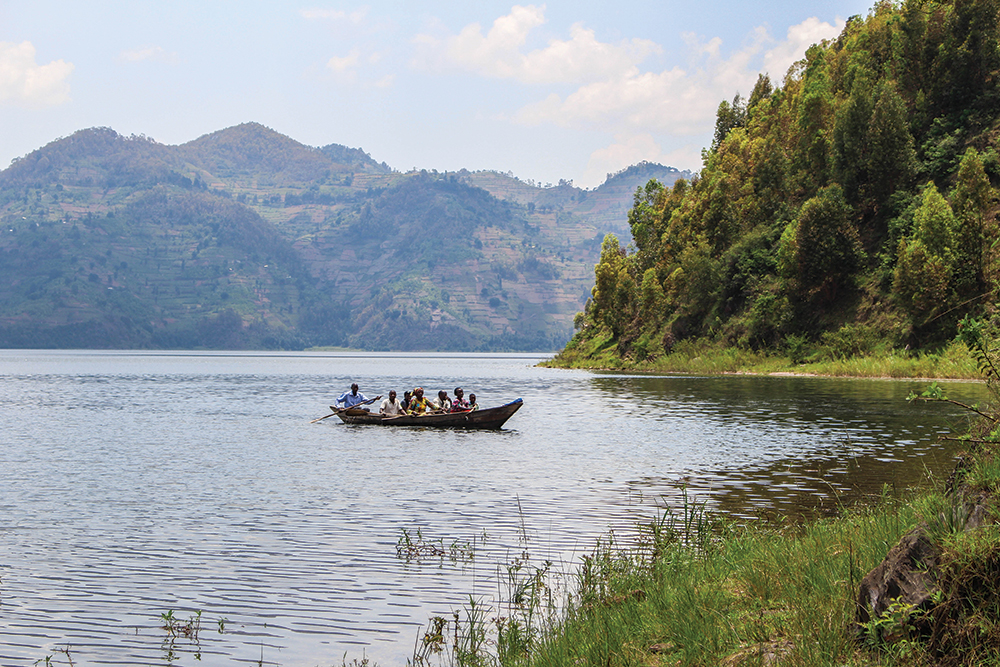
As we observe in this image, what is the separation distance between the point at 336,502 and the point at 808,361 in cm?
7433

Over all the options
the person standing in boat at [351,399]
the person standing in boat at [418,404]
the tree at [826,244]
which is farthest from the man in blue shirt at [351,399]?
the tree at [826,244]

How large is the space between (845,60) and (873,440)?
86012mm

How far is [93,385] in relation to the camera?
331 feet

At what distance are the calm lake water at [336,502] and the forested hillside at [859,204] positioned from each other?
2404 cm

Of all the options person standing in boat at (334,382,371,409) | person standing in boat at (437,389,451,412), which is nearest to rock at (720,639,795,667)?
person standing in boat at (437,389,451,412)

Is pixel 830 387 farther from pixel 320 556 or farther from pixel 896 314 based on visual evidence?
pixel 320 556

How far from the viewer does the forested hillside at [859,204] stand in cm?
7431

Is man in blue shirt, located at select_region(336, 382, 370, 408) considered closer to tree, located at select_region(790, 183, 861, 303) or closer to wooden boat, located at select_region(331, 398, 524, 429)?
wooden boat, located at select_region(331, 398, 524, 429)

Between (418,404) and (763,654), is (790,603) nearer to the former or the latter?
(763,654)

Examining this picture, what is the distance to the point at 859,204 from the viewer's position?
3659 inches

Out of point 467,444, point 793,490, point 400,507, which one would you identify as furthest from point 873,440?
point 400,507

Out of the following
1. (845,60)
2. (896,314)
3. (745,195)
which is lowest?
(896,314)

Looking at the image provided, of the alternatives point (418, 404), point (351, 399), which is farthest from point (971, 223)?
point (351, 399)

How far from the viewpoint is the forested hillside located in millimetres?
74312
